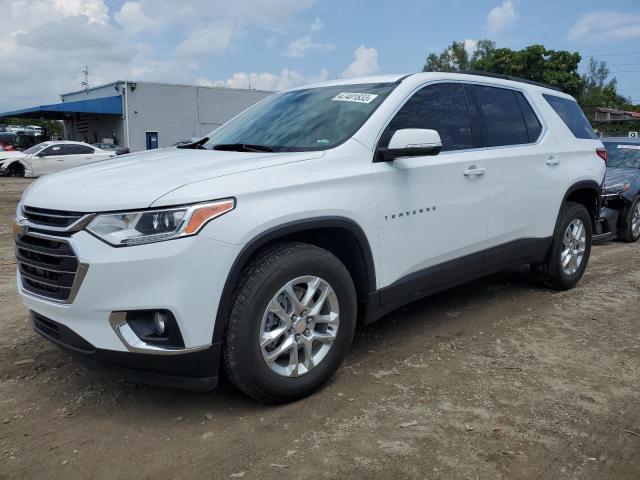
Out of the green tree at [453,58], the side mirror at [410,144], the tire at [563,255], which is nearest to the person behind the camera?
the side mirror at [410,144]

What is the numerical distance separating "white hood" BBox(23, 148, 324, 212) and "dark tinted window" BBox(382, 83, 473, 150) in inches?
33.5

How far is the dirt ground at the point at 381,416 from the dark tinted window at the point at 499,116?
1.49m

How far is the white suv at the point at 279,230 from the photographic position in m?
2.65

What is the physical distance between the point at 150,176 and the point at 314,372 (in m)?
1.38

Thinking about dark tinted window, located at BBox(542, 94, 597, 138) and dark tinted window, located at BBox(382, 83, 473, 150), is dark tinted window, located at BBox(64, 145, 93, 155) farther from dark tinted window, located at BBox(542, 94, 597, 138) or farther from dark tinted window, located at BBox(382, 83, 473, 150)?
dark tinted window, located at BBox(382, 83, 473, 150)

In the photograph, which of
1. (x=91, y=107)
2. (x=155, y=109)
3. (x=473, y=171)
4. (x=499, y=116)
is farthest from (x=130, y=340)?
(x=91, y=107)

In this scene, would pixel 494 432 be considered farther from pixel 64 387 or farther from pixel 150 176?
pixel 64 387

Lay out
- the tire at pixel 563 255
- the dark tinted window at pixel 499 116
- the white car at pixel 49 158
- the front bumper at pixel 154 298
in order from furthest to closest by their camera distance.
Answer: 1. the white car at pixel 49 158
2. the tire at pixel 563 255
3. the dark tinted window at pixel 499 116
4. the front bumper at pixel 154 298

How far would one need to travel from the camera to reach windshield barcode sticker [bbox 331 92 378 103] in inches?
148

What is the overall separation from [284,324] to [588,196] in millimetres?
4003

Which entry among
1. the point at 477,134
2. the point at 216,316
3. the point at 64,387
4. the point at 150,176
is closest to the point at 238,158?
the point at 150,176

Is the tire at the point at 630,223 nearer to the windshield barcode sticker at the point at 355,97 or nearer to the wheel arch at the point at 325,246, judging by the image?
the windshield barcode sticker at the point at 355,97

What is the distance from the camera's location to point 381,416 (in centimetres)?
303

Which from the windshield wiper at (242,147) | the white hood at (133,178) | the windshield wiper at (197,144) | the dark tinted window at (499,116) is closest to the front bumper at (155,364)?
the white hood at (133,178)
